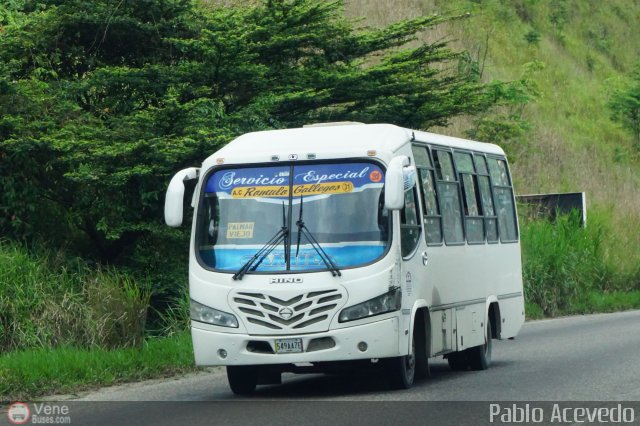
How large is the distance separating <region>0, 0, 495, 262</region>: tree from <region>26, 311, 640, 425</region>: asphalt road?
495 centimetres

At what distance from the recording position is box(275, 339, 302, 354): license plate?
12.3m

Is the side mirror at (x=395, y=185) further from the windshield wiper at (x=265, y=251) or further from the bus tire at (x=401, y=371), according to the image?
the bus tire at (x=401, y=371)

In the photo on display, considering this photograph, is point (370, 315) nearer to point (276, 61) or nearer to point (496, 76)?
point (276, 61)

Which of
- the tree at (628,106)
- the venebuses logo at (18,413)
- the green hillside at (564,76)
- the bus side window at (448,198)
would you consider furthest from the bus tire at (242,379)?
the tree at (628,106)

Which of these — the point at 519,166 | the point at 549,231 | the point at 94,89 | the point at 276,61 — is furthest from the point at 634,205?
the point at 94,89

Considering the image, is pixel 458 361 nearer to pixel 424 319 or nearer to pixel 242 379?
pixel 424 319

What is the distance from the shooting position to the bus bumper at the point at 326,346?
12.3m

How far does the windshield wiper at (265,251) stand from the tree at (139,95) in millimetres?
6848

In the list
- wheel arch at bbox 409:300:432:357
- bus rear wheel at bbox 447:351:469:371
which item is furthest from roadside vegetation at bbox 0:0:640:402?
wheel arch at bbox 409:300:432:357

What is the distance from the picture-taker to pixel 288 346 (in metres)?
12.3

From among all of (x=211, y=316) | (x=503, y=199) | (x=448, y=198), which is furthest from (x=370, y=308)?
(x=503, y=199)

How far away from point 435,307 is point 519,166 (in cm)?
2919

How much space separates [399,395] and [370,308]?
0.94 metres

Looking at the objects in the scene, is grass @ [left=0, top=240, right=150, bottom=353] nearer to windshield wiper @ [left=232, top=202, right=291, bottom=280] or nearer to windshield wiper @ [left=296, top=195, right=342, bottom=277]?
windshield wiper @ [left=232, top=202, right=291, bottom=280]
